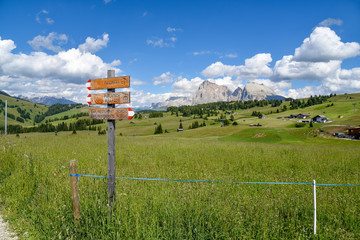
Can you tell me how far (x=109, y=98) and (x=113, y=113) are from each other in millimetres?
435

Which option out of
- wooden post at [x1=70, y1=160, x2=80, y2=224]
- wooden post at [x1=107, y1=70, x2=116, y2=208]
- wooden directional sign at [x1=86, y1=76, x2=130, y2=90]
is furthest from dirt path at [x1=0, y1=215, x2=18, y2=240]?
wooden directional sign at [x1=86, y1=76, x2=130, y2=90]

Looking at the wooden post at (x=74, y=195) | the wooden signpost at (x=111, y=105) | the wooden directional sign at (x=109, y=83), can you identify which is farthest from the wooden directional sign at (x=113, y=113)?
the wooden post at (x=74, y=195)

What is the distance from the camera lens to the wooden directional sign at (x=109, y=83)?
5.26 meters

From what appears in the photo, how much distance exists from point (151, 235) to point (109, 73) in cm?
414

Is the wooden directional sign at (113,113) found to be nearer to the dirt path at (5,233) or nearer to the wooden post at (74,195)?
the wooden post at (74,195)

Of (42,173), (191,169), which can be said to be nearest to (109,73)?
(42,173)

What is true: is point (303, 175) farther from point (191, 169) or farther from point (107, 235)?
point (107, 235)

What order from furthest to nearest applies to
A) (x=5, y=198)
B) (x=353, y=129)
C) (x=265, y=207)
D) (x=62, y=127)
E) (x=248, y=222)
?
(x=62, y=127), (x=353, y=129), (x=5, y=198), (x=265, y=207), (x=248, y=222)

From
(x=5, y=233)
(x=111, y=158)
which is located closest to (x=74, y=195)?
(x=111, y=158)

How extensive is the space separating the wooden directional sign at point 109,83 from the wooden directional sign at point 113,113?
24.8 inches

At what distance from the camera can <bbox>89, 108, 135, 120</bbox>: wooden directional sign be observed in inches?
202

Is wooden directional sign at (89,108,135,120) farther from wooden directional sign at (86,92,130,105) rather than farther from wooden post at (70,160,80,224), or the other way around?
wooden post at (70,160,80,224)

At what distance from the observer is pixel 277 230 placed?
4289mm

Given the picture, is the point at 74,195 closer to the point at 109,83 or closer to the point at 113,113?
the point at 113,113
